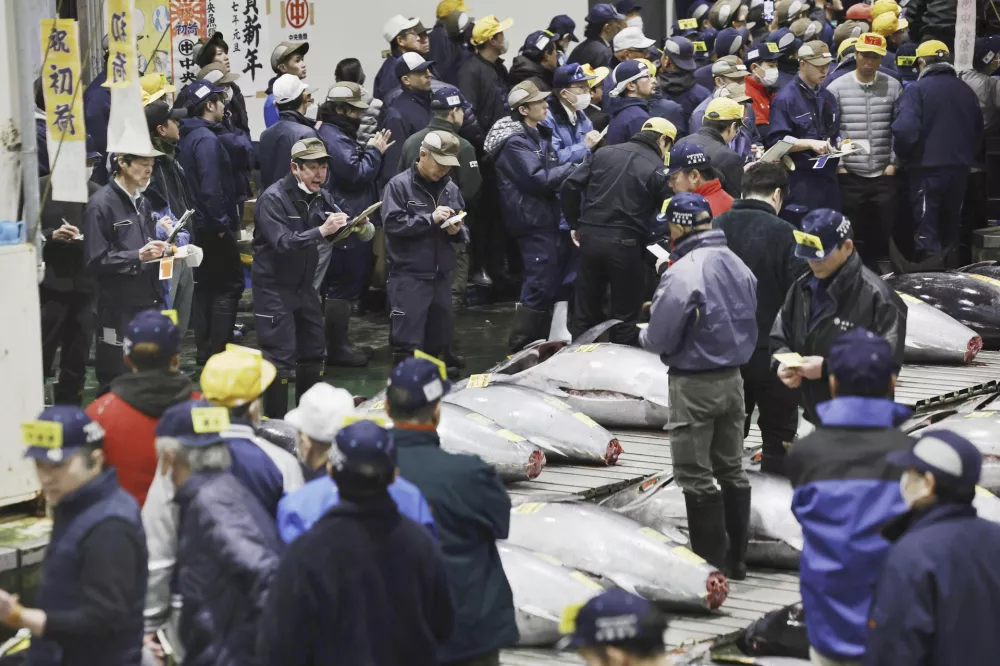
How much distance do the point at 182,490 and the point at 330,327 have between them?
707 centimetres

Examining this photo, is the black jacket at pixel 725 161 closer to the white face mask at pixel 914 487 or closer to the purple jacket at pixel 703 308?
the purple jacket at pixel 703 308

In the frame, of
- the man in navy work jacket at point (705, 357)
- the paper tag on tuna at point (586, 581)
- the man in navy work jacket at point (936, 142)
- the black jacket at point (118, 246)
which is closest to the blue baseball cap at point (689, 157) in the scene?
the man in navy work jacket at point (705, 357)

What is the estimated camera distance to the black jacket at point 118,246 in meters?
9.50

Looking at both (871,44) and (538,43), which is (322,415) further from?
(538,43)

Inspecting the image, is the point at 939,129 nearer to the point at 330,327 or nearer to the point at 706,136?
the point at 706,136

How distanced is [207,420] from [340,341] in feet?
22.9

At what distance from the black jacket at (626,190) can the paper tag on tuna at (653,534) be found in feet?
12.3

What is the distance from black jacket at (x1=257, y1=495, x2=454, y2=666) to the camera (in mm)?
4625

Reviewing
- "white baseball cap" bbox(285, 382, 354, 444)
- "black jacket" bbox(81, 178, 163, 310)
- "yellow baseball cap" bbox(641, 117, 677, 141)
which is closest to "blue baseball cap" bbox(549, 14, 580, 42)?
"yellow baseball cap" bbox(641, 117, 677, 141)

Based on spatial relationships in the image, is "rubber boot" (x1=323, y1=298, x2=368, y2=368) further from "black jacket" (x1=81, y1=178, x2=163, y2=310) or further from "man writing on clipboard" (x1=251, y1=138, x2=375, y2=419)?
"black jacket" (x1=81, y1=178, x2=163, y2=310)

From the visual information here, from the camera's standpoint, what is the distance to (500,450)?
29.3ft

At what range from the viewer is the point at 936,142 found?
13727 mm

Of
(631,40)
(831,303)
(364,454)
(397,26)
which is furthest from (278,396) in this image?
(364,454)

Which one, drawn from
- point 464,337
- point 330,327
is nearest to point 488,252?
point 464,337
